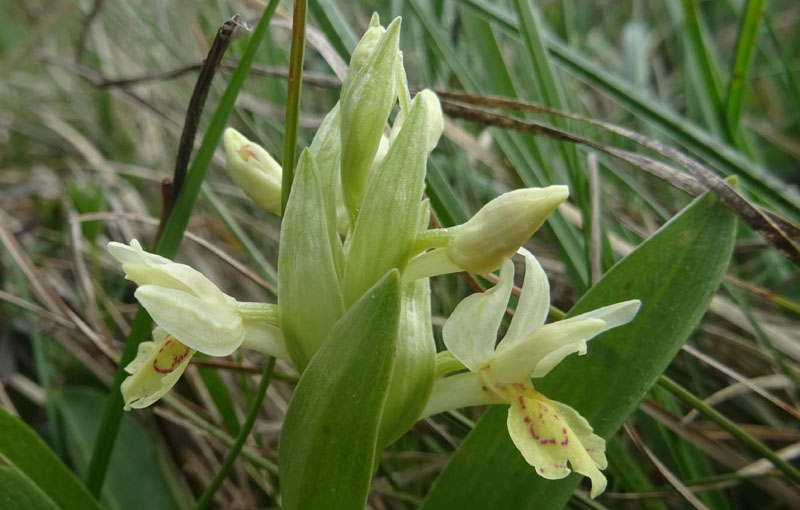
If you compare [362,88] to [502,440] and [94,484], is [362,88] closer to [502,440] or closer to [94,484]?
[502,440]

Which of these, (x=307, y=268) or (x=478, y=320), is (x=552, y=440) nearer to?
(x=478, y=320)

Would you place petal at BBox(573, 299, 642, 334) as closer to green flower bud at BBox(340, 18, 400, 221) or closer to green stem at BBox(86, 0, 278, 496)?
green flower bud at BBox(340, 18, 400, 221)

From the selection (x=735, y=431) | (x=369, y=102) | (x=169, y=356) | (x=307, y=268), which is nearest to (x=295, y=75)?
(x=369, y=102)

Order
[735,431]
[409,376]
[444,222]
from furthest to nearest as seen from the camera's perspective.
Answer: [444,222], [735,431], [409,376]

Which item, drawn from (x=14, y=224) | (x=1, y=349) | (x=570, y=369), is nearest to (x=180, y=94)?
(x=14, y=224)

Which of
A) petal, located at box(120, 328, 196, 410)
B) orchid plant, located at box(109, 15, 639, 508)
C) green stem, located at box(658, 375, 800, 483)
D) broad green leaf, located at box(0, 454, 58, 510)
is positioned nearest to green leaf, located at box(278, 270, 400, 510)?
orchid plant, located at box(109, 15, 639, 508)
